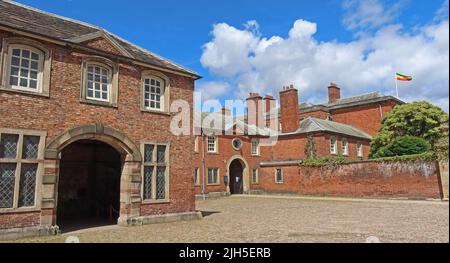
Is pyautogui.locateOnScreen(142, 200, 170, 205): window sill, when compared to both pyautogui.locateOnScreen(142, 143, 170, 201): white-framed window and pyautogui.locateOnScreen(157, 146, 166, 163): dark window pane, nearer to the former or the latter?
pyautogui.locateOnScreen(142, 143, 170, 201): white-framed window

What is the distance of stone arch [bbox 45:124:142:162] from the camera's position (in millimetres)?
11805

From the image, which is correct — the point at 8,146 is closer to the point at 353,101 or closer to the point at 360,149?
the point at 360,149

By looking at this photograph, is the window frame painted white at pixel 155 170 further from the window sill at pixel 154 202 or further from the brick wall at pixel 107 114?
the brick wall at pixel 107 114

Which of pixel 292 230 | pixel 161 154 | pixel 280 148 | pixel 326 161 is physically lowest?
pixel 292 230

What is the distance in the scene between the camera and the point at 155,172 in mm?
14586

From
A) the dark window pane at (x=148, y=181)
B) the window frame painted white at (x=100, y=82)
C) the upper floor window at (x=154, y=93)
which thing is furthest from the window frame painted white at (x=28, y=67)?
the dark window pane at (x=148, y=181)

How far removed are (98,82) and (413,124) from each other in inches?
1167

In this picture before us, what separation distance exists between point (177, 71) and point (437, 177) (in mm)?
18561

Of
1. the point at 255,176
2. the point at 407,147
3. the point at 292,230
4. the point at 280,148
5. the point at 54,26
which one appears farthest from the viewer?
the point at 280,148

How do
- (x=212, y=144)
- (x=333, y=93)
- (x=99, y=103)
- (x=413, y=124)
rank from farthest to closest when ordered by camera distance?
(x=333, y=93) < (x=212, y=144) < (x=413, y=124) < (x=99, y=103)

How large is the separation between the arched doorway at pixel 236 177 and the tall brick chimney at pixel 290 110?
6.27 metres

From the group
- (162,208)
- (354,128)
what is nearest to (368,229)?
(162,208)

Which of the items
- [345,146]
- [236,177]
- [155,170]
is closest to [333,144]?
[345,146]
